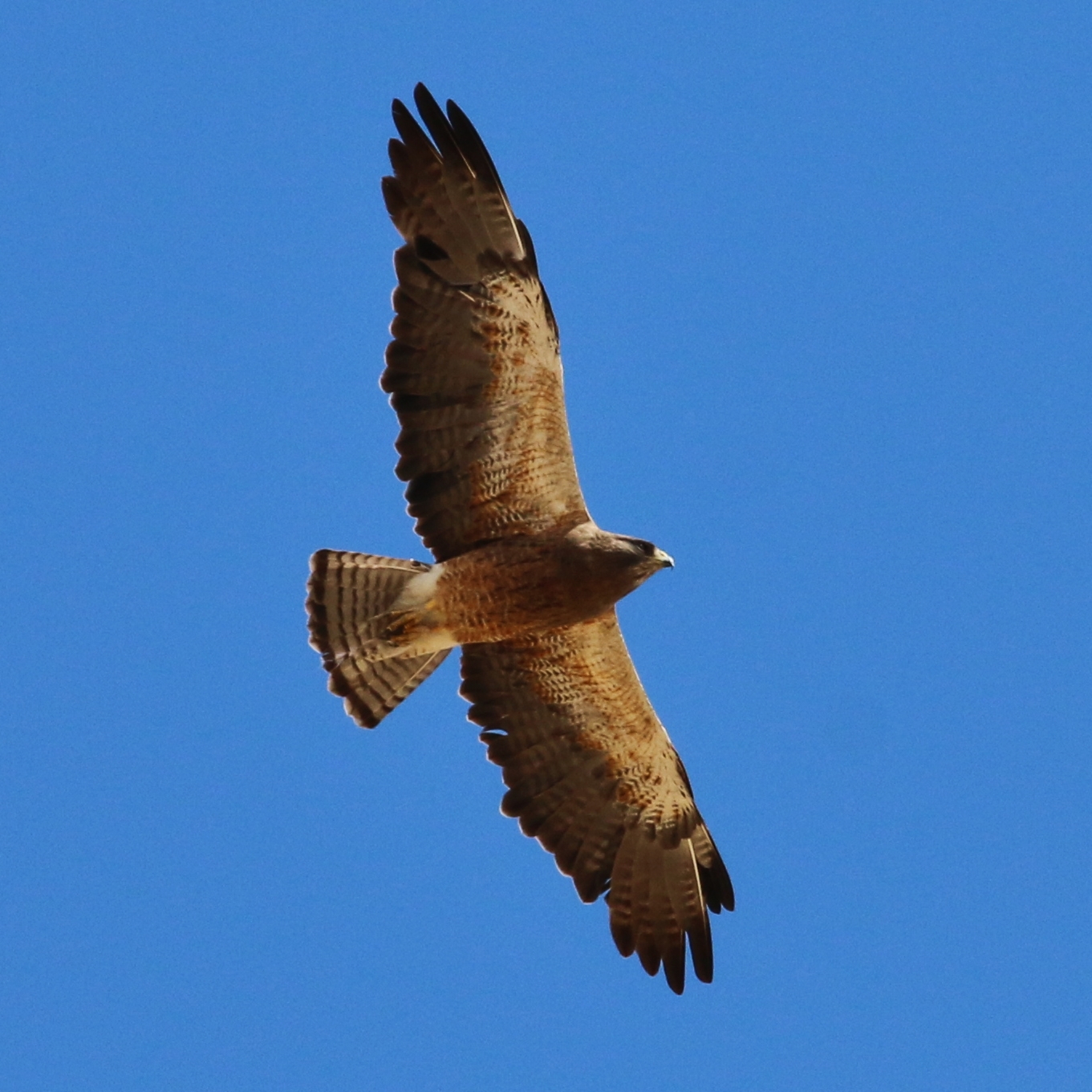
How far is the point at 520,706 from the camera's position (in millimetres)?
12414

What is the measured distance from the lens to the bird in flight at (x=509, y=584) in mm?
11281

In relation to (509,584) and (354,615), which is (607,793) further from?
(354,615)

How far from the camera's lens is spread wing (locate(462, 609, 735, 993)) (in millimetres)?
12375

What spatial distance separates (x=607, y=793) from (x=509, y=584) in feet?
Answer: 5.99

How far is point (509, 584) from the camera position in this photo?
38.0 feet

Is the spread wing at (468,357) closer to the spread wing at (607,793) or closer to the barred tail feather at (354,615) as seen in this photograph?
the barred tail feather at (354,615)

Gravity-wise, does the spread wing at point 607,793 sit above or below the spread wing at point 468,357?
below

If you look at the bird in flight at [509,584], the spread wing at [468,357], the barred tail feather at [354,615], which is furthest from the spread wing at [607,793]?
the spread wing at [468,357]

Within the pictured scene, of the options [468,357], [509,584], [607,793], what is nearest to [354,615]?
[509,584]

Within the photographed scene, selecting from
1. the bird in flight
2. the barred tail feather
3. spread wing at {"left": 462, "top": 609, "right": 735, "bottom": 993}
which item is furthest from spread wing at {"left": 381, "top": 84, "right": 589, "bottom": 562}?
spread wing at {"left": 462, "top": 609, "right": 735, "bottom": 993}

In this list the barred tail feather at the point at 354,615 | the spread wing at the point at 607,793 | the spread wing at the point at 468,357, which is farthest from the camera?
the spread wing at the point at 607,793

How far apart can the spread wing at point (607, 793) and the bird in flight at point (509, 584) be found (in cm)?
1

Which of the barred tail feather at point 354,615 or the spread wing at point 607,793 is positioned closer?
the barred tail feather at point 354,615

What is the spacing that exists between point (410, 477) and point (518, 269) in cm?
149
